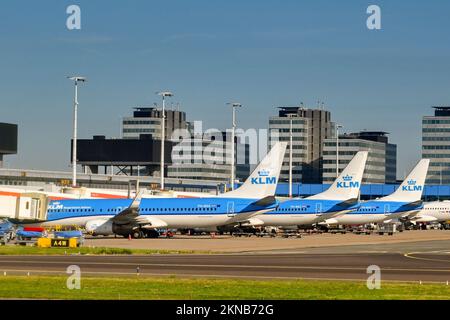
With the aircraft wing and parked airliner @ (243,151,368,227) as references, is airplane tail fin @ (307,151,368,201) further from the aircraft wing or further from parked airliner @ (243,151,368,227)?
the aircraft wing

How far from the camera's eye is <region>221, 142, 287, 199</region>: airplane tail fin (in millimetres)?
123938

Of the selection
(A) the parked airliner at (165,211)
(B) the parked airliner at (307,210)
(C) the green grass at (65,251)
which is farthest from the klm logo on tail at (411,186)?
(C) the green grass at (65,251)

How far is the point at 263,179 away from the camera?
409 feet

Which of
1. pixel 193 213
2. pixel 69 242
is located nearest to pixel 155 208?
pixel 193 213

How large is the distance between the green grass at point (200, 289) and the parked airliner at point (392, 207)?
104486mm

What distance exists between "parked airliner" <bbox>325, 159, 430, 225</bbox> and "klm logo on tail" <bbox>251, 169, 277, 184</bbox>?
32671 millimetres

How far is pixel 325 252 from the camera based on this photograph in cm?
8925

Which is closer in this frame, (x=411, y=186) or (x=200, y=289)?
(x=200, y=289)

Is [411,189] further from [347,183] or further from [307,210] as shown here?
[307,210]

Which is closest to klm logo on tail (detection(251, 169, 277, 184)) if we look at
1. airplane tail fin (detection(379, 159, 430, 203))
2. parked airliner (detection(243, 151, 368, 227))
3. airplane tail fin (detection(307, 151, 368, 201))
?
parked airliner (detection(243, 151, 368, 227))

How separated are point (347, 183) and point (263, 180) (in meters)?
24.0

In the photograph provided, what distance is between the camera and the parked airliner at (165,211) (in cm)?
12025

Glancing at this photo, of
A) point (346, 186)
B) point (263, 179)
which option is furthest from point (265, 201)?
point (346, 186)
